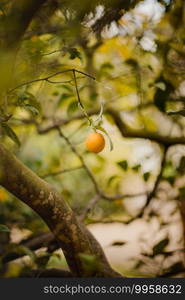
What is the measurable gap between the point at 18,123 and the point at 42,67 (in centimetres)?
81

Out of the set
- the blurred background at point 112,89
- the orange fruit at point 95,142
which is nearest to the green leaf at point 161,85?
the blurred background at point 112,89

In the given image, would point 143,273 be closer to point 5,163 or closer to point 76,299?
point 76,299

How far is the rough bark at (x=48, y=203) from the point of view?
0.84 m

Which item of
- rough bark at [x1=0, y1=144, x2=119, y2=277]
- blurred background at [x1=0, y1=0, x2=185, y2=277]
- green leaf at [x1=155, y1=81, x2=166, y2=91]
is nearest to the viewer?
rough bark at [x1=0, y1=144, x2=119, y2=277]

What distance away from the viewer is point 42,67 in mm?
1014

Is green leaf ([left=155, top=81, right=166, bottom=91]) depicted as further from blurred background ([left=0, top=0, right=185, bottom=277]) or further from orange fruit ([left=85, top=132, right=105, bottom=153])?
orange fruit ([left=85, top=132, right=105, bottom=153])

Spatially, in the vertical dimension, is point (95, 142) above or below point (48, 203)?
above

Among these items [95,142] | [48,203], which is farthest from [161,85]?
[48,203]

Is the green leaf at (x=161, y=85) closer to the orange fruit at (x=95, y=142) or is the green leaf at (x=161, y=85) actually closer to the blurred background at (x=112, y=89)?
the blurred background at (x=112, y=89)

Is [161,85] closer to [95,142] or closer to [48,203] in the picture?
[95,142]

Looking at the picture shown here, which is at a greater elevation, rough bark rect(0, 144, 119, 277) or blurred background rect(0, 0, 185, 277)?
blurred background rect(0, 0, 185, 277)

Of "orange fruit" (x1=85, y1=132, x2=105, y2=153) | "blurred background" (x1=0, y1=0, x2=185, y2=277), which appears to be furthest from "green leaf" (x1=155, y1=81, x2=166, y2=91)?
"orange fruit" (x1=85, y1=132, x2=105, y2=153)

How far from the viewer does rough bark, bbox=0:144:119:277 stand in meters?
0.84

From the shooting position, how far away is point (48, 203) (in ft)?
2.99
